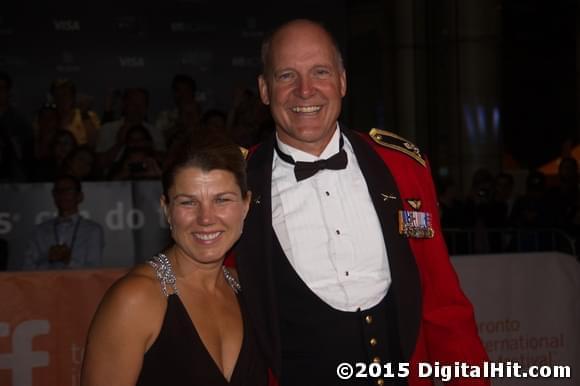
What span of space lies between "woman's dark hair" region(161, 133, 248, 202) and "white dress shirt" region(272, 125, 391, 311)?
0.44 meters

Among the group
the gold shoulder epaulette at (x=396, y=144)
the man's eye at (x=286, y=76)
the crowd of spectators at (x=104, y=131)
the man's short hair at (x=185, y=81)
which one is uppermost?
the man's short hair at (x=185, y=81)

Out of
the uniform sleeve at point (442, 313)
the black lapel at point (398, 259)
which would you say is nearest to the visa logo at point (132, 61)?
the black lapel at point (398, 259)

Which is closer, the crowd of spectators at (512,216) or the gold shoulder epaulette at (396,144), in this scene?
the gold shoulder epaulette at (396,144)

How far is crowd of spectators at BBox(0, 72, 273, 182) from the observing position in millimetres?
7902

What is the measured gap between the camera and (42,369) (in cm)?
486

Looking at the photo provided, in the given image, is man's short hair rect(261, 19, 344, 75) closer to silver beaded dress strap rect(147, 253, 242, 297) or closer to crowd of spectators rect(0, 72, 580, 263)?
silver beaded dress strap rect(147, 253, 242, 297)

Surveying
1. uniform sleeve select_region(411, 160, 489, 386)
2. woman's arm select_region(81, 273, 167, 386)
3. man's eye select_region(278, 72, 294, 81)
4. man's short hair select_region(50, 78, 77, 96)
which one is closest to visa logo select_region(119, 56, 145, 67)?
man's short hair select_region(50, 78, 77, 96)

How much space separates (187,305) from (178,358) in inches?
7.8

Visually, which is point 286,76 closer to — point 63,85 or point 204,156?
point 204,156

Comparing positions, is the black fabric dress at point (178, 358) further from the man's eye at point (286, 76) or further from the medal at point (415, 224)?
the man's eye at point (286, 76)

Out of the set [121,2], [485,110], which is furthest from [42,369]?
[485,110]

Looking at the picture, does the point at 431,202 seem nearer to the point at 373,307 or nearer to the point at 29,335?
the point at 373,307

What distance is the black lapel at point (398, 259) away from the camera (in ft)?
10.6

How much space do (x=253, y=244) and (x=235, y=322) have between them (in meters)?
0.38
